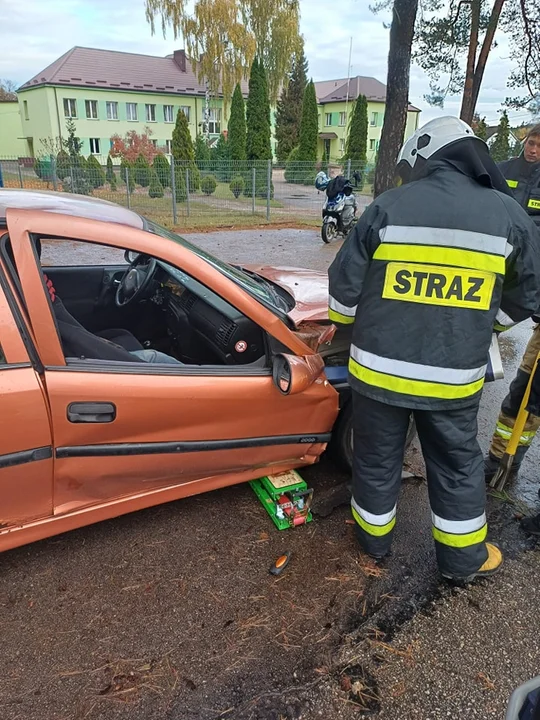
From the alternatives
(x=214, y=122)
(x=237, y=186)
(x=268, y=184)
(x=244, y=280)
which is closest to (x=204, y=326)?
(x=244, y=280)

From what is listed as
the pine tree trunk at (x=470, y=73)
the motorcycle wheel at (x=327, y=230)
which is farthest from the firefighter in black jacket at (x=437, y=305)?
the pine tree trunk at (x=470, y=73)

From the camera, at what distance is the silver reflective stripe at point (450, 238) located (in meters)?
1.99

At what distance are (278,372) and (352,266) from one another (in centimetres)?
67

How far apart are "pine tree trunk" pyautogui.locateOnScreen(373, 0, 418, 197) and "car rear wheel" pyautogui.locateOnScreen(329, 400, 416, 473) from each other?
3802mm

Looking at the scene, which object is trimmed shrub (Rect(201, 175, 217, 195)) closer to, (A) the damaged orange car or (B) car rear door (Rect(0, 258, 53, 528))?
(A) the damaged orange car

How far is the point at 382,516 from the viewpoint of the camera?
2.42 metres

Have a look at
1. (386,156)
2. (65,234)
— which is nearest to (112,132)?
(386,156)

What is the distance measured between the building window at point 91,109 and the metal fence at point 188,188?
72.9ft

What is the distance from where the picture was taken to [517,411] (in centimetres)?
321

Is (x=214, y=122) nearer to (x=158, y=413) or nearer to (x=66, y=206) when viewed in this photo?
(x=66, y=206)

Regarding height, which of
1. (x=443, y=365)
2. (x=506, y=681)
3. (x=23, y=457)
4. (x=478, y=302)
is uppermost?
(x=478, y=302)

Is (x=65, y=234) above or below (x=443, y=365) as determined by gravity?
above

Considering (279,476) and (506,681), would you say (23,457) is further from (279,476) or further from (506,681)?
(506,681)

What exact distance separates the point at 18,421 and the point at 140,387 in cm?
49
